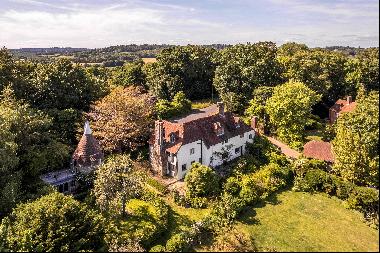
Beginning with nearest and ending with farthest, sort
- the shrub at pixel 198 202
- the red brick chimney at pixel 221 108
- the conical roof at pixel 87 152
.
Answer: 1. the shrub at pixel 198 202
2. the conical roof at pixel 87 152
3. the red brick chimney at pixel 221 108


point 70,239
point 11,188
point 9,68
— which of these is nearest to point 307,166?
point 70,239

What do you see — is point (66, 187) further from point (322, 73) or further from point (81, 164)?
point (322, 73)

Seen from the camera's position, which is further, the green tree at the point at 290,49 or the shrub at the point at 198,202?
the green tree at the point at 290,49

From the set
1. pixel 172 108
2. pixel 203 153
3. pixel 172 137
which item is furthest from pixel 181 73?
pixel 172 137

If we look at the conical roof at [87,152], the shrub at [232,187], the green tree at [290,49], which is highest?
the green tree at [290,49]

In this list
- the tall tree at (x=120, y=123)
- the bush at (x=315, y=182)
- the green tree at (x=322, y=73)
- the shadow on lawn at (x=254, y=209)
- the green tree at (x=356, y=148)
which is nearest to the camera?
the green tree at (x=356, y=148)

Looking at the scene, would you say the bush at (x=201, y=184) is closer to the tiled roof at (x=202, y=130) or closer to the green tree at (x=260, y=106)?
the tiled roof at (x=202, y=130)

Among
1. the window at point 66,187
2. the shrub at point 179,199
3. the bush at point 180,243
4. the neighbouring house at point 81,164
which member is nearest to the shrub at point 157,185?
the shrub at point 179,199
